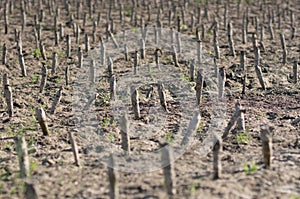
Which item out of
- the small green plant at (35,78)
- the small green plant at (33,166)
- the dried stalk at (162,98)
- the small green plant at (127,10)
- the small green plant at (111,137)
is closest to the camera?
the small green plant at (33,166)

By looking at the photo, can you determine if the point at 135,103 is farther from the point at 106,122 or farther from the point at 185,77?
the point at 185,77

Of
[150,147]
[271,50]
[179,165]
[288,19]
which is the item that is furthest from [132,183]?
[288,19]

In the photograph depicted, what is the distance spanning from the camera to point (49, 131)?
28.8 feet

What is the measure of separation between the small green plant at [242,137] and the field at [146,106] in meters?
0.02

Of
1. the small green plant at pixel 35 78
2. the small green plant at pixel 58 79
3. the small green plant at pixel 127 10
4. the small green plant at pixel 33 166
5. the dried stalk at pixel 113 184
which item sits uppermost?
the small green plant at pixel 127 10

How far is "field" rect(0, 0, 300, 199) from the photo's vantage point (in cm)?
669

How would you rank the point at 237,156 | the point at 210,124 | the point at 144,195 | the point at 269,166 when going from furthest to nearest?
the point at 210,124 → the point at 237,156 → the point at 269,166 → the point at 144,195


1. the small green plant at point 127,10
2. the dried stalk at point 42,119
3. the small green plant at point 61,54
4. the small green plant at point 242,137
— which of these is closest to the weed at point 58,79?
the small green plant at point 61,54

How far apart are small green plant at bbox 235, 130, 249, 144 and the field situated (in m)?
0.02

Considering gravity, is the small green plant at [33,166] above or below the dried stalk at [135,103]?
below

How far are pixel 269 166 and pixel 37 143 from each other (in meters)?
3.65

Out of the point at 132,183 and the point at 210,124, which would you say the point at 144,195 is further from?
the point at 210,124

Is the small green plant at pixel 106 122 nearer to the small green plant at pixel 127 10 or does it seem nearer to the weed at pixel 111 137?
the weed at pixel 111 137

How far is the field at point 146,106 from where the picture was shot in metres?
6.69
